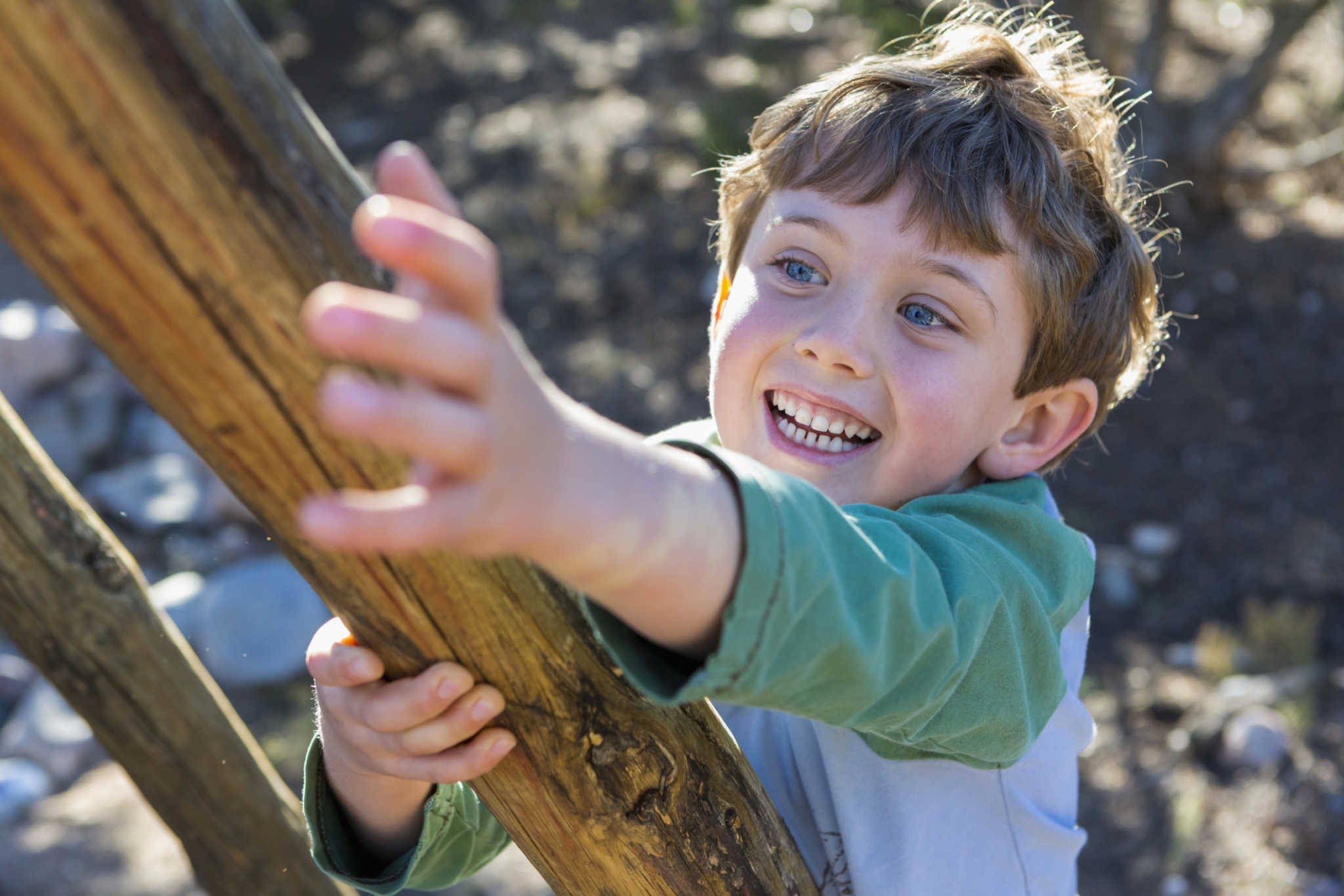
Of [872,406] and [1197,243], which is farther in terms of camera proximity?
[1197,243]

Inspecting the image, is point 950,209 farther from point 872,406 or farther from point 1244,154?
point 1244,154

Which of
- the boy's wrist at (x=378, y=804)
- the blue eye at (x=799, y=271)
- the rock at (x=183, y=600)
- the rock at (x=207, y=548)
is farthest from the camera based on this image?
the rock at (x=207, y=548)

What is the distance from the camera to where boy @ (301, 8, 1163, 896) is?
0.65 meters

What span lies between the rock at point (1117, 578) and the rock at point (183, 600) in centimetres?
371

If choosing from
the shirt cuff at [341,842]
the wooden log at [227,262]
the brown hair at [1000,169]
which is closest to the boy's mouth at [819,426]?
the brown hair at [1000,169]

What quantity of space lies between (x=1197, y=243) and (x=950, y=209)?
5212 millimetres

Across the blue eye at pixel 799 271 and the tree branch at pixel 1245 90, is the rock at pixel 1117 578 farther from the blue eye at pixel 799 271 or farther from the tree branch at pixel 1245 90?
the blue eye at pixel 799 271

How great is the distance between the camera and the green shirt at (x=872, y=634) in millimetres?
812

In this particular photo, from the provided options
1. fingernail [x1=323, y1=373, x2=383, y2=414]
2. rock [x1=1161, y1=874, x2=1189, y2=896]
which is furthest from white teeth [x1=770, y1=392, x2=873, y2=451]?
rock [x1=1161, y1=874, x2=1189, y2=896]

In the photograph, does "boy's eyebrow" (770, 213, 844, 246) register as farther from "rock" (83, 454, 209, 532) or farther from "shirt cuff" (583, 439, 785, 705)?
"rock" (83, 454, 209, 532)

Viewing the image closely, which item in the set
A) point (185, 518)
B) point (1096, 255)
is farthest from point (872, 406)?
point (185, 518)

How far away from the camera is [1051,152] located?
1.49 meters

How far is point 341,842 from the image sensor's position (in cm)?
127

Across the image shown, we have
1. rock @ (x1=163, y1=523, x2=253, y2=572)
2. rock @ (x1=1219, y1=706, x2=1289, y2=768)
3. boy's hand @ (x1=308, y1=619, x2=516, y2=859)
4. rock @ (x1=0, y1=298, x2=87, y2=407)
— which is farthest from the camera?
rock @ (x1=0, y1=298, x2=87, y2=407)
